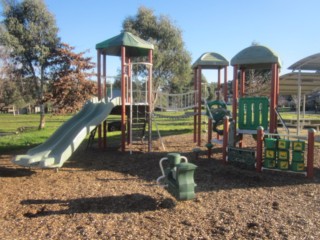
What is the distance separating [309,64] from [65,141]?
7679 millimetres

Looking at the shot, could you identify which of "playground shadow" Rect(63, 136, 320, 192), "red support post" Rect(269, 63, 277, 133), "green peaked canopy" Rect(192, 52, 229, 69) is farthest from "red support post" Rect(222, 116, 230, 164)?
"green peaked canopy" Rect(192, 52, 229, 69)

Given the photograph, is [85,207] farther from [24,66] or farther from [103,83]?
[24,66]

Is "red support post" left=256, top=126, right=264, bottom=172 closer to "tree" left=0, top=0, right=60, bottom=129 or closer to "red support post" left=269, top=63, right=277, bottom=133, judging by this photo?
"red support post" left=269, top=63, right=277, bottom=133

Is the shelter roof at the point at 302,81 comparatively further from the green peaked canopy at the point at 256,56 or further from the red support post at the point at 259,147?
the red support post at the point at 259,147

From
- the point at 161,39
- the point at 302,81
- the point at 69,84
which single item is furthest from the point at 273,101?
the point at 161,39

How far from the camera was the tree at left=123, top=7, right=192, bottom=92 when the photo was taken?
30.2m

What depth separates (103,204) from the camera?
18.0 feet

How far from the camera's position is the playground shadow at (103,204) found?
5203 mm

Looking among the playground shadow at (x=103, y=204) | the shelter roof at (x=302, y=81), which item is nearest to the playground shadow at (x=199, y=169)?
the playground shadow at (x=103, y=204)

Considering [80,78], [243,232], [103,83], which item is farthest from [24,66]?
[243,232]

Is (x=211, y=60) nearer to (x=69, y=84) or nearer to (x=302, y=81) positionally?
(x=302, y=81)

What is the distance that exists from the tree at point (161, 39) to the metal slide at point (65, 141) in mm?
19872

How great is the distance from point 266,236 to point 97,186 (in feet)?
11.9

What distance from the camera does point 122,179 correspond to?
7305mm
